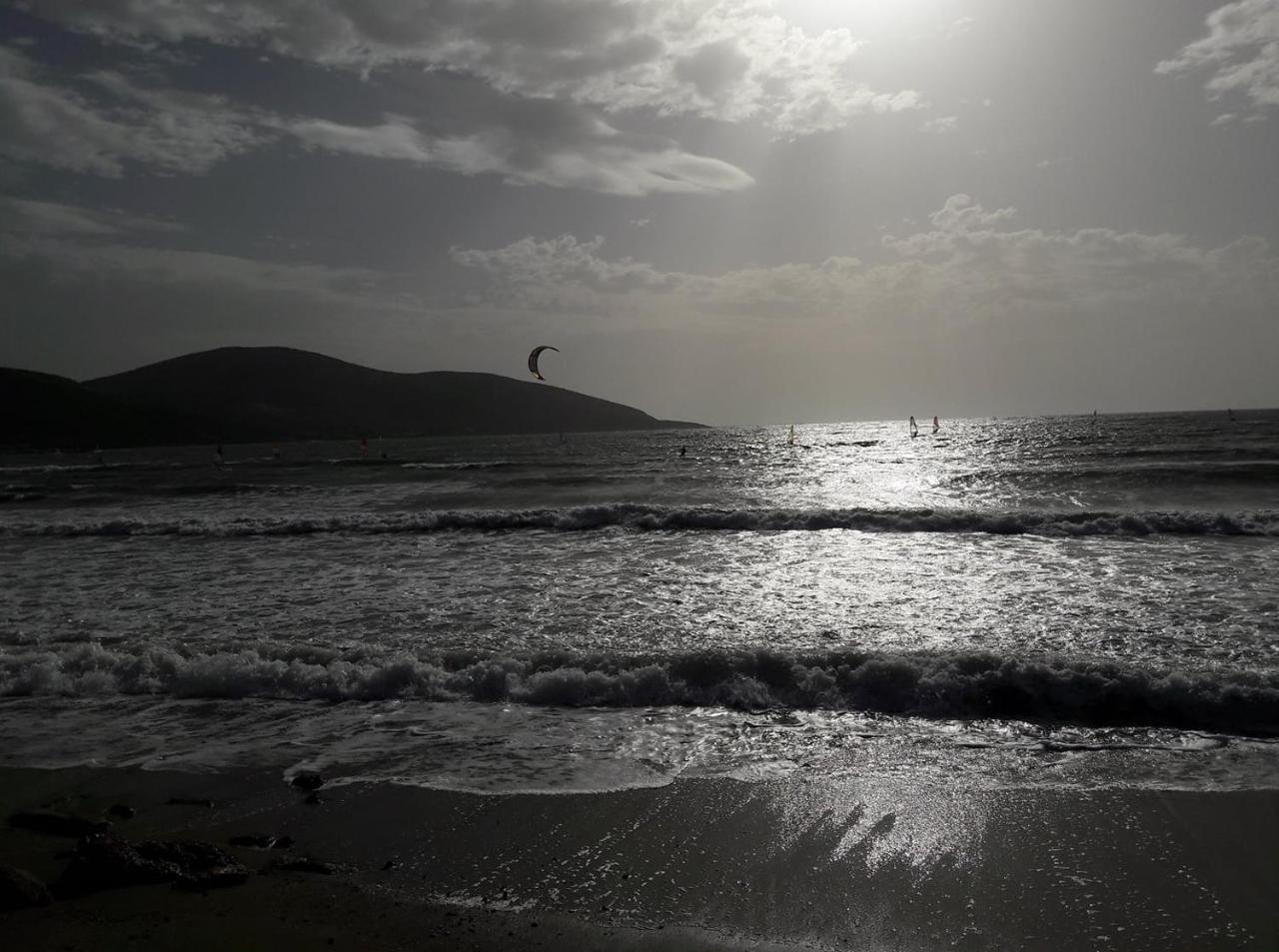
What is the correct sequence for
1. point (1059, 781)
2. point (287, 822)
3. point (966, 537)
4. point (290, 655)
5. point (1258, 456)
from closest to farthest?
point (287, 822)
point (1059, 781)
point (290, 655)
point (966, 537)
point (1258, 456)

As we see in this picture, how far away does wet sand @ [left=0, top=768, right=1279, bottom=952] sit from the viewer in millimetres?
3518

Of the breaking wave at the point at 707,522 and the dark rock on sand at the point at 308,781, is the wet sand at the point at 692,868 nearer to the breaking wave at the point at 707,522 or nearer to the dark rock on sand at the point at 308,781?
the dark rock on sand at the point at 308,781

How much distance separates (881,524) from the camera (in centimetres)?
1753

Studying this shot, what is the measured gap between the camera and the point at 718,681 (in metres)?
7.05

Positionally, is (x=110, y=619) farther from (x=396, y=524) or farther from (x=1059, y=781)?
(x=1059, y=781)

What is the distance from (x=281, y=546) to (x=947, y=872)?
50.8 ft

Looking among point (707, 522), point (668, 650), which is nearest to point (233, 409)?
point (707, 522)

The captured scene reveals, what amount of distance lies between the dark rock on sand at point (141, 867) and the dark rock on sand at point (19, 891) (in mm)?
84

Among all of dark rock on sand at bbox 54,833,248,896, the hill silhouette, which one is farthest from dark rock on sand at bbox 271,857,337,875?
the hill silhouette

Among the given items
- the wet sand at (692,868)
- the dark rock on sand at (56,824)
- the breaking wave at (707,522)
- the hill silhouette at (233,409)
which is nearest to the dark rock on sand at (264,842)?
the wet sand at (692,868)

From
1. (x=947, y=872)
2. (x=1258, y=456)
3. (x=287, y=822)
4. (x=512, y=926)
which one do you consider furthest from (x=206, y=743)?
(x=1258, y=456)

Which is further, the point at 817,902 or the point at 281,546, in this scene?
the point at 281,546

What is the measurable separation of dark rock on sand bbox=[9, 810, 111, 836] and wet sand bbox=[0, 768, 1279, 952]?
86 millimetres

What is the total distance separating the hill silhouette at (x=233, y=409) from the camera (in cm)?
12606
